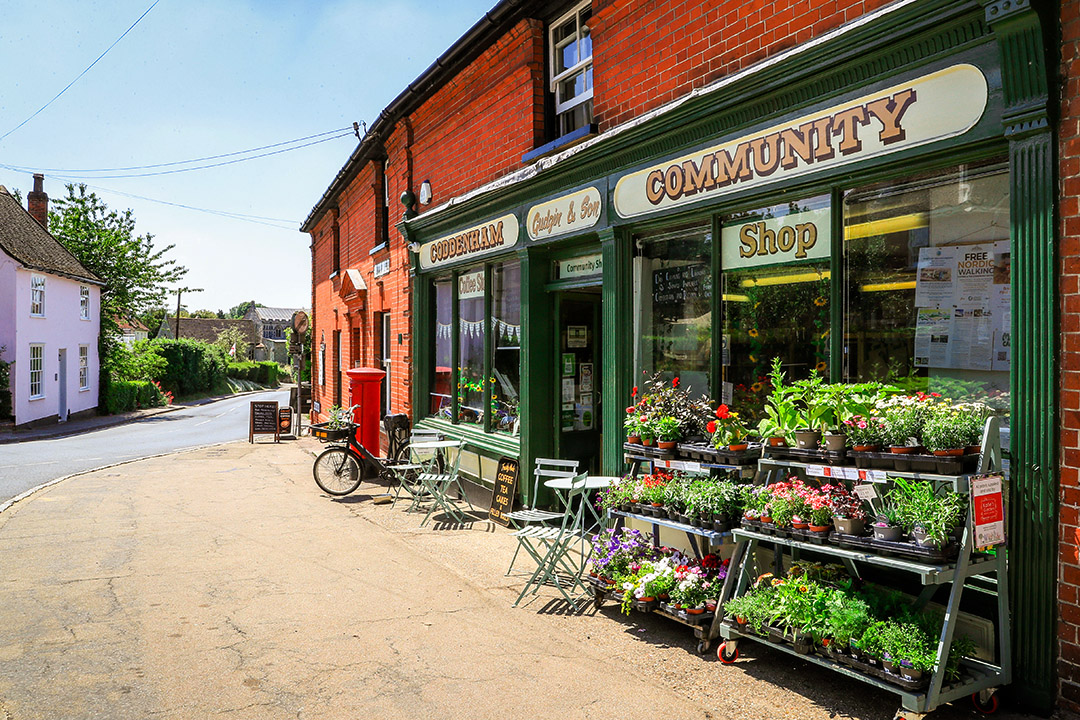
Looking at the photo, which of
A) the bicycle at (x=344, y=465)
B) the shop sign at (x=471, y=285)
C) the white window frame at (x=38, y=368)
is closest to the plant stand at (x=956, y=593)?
the shop sign at (x=471, y=285)

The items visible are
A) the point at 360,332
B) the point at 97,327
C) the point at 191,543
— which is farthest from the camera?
the point at 97,327

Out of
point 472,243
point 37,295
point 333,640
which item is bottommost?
point 333,640

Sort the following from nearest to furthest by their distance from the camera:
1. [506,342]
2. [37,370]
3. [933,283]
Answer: [933,283], [506,342], [37,370]

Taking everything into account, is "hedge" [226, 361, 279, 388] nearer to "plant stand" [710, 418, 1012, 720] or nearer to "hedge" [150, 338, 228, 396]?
"hedge" [150, 338, 228, 396]

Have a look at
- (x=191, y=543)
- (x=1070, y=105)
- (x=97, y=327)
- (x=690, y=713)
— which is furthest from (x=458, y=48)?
A: (x=97, y=327)

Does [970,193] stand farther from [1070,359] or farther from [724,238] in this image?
[724,238]

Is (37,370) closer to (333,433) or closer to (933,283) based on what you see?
(333,433)

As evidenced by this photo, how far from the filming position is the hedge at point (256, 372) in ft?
178

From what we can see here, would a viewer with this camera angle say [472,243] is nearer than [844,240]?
No

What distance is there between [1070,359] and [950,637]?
1.50 metres

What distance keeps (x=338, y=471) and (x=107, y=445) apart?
10.9m

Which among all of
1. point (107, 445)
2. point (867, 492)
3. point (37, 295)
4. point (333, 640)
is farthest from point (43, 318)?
point (867, 492)

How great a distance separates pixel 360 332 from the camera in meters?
17.0

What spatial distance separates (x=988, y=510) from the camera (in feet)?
12.0
